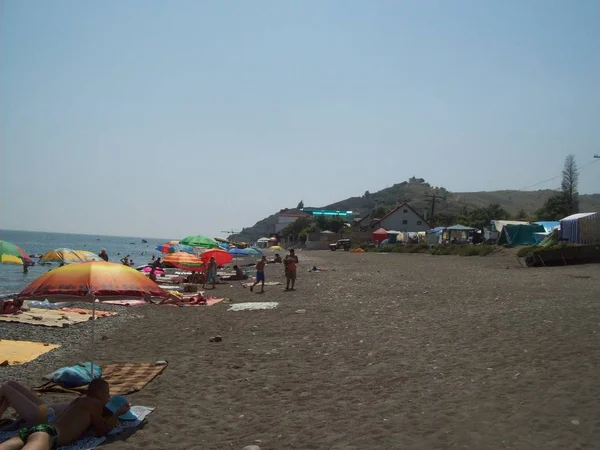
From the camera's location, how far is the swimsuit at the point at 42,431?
220 inches

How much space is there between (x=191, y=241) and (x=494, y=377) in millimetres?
25519

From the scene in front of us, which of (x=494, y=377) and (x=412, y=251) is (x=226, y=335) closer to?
(x=494, y=377)

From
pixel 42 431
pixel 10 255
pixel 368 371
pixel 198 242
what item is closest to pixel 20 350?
pixel 10 255

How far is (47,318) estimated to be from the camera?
1466 cm

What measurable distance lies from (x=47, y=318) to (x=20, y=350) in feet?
13.1

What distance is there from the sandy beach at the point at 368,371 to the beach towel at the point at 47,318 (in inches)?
19.6

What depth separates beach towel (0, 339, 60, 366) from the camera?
1009 centimetres

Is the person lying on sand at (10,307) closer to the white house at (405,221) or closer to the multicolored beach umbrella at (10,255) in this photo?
the multicolored beach umbrella at (10,255)

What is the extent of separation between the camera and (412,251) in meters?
56.9

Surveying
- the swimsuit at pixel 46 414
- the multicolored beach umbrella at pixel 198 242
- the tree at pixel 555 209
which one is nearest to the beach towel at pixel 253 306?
the swimsuit at pixel 46 414

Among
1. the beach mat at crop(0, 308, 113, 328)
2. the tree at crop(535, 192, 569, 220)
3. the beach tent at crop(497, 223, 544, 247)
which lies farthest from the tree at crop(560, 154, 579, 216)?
the beach mat at crop(0, 308, 113, 328)

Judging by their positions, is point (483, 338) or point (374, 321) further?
point (374, 321)

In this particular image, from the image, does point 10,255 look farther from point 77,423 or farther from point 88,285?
point 77,423

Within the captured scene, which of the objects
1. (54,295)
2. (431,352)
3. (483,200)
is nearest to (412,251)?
(431,352)
